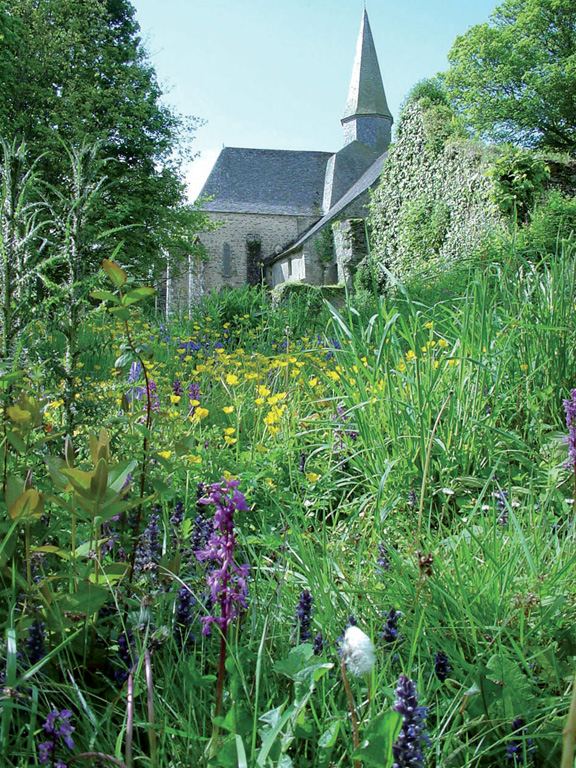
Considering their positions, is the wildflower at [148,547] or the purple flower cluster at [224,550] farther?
the wildflower at [148,547]

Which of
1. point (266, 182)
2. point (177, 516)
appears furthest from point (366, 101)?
point (177, 516)

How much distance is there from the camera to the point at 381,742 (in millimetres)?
899

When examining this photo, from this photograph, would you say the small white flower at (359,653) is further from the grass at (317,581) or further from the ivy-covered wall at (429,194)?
the ivy-covered wall at (429,194)

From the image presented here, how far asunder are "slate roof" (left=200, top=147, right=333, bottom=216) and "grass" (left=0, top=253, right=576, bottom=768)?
4224cm

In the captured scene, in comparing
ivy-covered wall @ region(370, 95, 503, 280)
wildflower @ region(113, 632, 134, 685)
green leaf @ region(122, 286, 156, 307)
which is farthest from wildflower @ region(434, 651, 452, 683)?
ivy-covered wall @ region(370, 95, 503, 280)

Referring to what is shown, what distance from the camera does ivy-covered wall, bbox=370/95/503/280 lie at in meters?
11.6

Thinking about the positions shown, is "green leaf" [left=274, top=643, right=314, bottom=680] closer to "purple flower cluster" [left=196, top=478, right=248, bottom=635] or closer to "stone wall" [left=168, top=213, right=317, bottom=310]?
"purple flower cluster" [left=196, top=478, right=248, bottom=635]

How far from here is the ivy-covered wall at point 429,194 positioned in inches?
458

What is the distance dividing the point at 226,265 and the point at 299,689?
4349cm

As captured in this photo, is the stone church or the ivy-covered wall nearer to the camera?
the ivy-covered wall

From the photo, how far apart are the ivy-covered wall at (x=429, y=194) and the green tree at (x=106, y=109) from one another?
8178 millimetres

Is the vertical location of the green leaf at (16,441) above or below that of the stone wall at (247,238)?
below

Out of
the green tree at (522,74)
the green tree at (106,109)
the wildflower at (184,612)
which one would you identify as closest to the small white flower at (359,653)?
the wildflower at (184,612)

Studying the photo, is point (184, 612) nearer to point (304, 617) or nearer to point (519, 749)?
point (304, 617)
